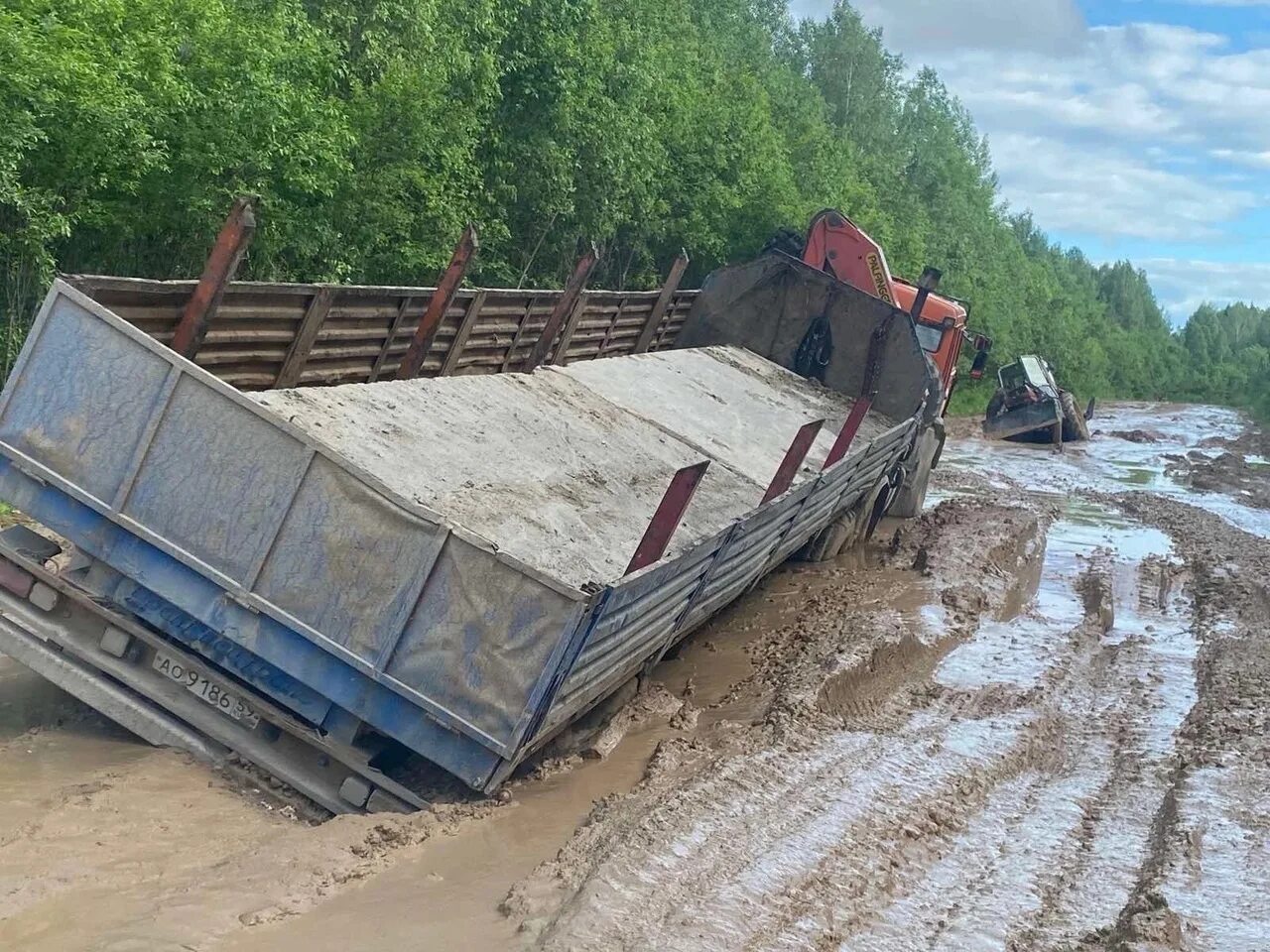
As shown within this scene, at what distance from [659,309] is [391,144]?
4.23 metres

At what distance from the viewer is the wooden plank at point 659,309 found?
44.2ft

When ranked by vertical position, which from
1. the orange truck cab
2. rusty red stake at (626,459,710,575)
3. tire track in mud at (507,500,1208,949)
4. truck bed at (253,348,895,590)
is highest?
the orange truck cab

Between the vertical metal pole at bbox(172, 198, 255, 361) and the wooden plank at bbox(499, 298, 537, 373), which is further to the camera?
the wooden plank at bbox(499, 298, 537, 373)

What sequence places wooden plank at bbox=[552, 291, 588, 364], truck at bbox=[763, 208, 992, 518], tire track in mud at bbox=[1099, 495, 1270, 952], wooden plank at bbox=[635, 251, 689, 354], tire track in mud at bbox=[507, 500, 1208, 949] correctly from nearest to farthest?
tire track in mud at bbox=[507, 500, 1208, 949] < tire track in mud at bbox=[1099, 495, 1270, 952] < wooden plank at bbox=[552, 291, 588, 364] < wooden plank at bbox=[635, 251, 689, 354] < truck at bbox=[763, 208, 992, 518]

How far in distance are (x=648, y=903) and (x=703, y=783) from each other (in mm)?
1459

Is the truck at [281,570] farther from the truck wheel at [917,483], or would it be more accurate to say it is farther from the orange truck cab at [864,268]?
the orange truck cab at [864,268]

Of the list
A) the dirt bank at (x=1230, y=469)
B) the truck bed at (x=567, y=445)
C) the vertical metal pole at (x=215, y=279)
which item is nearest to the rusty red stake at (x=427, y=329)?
the truck bed at (x=567, y=445)

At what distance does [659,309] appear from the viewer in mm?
13781

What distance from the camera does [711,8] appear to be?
1998 inches

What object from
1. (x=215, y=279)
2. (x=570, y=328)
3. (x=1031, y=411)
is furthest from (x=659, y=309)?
(x=1031, y=411)

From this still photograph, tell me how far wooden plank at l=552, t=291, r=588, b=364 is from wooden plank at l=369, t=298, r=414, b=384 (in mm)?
2648

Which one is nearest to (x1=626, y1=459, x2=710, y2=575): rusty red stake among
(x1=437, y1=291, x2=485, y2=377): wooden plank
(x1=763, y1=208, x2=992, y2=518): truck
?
(x1=437, y1=291, x2=485, y2=377): wooden plank

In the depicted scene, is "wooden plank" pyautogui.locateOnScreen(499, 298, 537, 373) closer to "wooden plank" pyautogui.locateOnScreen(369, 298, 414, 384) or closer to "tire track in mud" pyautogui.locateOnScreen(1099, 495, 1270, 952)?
"wooden plank" pyautogui.locateOnScreen(369, 298, 414, 384)

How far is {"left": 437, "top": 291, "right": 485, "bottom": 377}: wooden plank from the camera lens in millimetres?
9414
